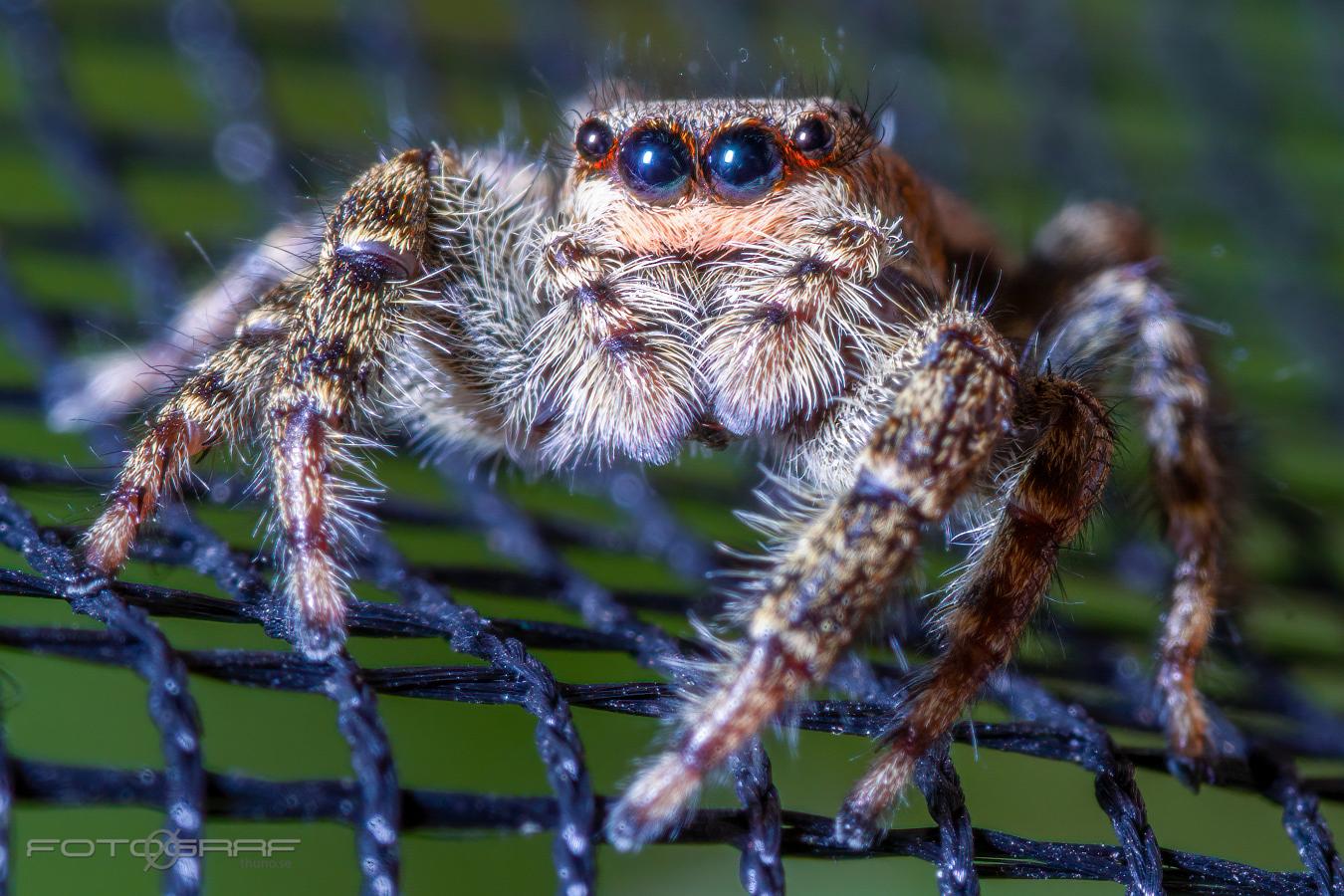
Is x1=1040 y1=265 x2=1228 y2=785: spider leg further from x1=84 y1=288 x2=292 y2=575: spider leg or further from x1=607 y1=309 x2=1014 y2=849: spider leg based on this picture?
x1=84 y1=288 x2=292 y2=575: spider leg

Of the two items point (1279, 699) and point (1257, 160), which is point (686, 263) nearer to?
point (1279, 699)

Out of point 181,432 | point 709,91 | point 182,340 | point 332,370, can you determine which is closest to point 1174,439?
point 709,91

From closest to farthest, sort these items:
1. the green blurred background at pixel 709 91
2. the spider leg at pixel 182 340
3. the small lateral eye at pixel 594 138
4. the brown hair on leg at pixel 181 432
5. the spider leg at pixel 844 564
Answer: the spider leg at pixel 844 564
the brown hair on leg at pixel 181 432
the small lateral eye at pixel 594 138
the spider leg at pixel 182 340
the green blurred background at pixel 709 91

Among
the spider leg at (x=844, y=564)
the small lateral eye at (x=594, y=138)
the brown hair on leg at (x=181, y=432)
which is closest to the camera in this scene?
the spider leg at (x=844, y=564)

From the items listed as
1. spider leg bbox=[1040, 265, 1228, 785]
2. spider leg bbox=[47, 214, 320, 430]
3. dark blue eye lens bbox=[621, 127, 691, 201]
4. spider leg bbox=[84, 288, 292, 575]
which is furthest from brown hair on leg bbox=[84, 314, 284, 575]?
spider leg bbox=[1040, 265, 1228, 785]

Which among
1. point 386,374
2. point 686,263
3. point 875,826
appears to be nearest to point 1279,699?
point 875,826

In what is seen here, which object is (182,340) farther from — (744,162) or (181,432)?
(744,162)

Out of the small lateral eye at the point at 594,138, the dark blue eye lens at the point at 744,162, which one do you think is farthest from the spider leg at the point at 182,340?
the dark blue eye lens at the point at 744,162

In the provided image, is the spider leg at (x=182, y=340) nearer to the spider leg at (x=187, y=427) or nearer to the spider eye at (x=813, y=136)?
the spider leg at (x=187, y=427)
